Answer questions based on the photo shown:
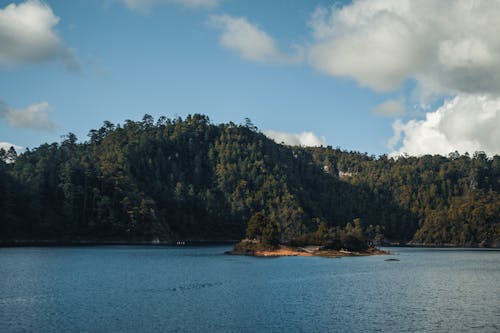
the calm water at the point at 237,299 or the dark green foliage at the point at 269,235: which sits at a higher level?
the dark green foliage at the point at 269,235

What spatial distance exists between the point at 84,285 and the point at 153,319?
118ft

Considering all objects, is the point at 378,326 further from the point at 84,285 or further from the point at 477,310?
the point at 84,285

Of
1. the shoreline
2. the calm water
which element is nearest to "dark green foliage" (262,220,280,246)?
the shoreline

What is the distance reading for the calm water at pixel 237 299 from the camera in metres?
61.8

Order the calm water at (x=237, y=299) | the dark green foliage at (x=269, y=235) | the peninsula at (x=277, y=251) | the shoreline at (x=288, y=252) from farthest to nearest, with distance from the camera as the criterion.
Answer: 1. the dark green foliage at (x=269, y=235)
2. the peninsula at (x=277, y=251)
3. the shoreline at (x=288, y=252)
4. the calm water at (x=237, y=299)

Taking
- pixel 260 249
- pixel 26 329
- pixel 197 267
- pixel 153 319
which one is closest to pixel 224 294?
pixel 153 319

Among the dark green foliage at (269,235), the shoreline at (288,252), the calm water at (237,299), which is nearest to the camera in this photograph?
the calm water at (237,299)

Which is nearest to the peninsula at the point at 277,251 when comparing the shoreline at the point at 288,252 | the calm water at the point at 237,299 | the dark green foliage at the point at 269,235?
the shoreline at the point at 288,252

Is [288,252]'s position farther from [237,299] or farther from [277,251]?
[237,299]

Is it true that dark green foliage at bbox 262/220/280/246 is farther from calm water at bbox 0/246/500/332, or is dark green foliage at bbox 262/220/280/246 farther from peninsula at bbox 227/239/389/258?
calm water at bbox 0/246/500/332

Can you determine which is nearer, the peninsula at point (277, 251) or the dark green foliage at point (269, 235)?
the peninsula at point (277, 251)

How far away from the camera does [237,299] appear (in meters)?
82.2

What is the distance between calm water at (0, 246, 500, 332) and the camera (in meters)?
61.8

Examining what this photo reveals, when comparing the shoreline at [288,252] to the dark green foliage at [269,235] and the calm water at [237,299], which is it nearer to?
the dark green foliage at [269,235]
